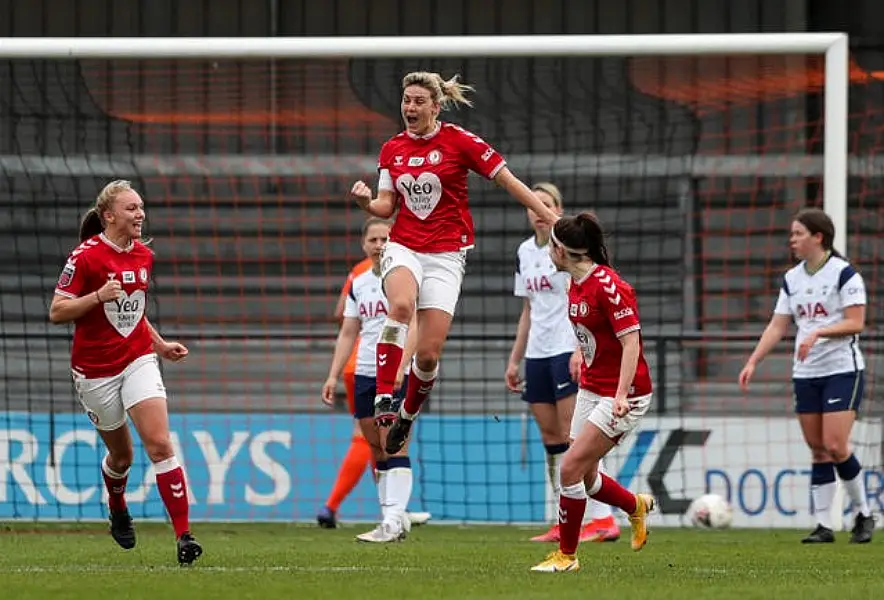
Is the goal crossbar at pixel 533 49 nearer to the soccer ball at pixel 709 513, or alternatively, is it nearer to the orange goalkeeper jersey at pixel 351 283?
the orange goalkeeper jersey at pixel 351 283

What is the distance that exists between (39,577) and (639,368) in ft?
10.4

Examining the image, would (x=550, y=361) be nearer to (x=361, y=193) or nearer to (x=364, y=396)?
(x=364, y=396)

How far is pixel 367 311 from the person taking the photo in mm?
11844

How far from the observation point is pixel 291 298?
17812 millimetres

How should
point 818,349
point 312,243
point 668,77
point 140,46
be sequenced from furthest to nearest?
point 312,243, point 668,77, point 140,46, point 818,349

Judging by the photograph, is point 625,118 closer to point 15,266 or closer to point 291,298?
point 291,298

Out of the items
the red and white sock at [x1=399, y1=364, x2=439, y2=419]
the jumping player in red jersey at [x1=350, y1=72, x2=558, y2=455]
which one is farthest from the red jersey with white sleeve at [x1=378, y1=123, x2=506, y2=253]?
the red and white sock at [x1=399, y1=364, x2=439, y2=419]

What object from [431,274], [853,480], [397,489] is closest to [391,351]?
[431,274]

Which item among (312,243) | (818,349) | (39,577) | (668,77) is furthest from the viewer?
(312,243)

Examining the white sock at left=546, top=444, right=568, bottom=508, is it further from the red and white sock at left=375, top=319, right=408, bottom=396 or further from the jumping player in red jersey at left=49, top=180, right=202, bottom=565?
the jumping player in red jersey at left=49, top=180, right=202, bottom=565

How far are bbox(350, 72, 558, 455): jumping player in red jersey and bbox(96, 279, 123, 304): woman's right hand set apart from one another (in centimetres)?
164

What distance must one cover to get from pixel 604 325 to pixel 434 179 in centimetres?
149

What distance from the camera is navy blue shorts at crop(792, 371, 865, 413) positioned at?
11.3 m

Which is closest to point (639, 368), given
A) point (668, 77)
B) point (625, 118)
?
point (668, 77)
